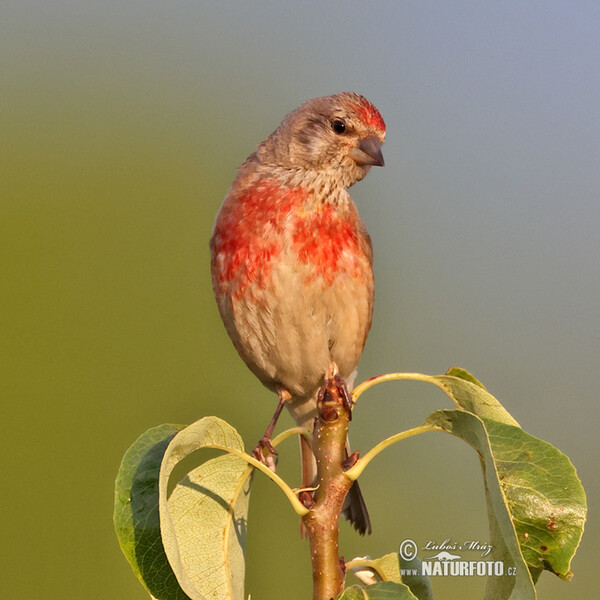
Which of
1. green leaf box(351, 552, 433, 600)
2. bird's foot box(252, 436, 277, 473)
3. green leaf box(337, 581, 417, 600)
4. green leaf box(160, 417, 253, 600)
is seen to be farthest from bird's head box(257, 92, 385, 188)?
green leaf box(337, 581, 417, 600)

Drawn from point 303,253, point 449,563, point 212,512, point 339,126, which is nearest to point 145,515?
point 212,512

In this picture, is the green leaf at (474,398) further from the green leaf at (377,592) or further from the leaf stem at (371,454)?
the green leaf at (377,592)

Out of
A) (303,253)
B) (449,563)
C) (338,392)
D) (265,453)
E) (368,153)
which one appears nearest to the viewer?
(338,392)

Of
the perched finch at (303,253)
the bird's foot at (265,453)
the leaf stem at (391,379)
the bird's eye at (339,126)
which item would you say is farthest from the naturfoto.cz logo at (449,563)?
the bird's eye at (339,126)

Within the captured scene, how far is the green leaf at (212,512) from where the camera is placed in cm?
205

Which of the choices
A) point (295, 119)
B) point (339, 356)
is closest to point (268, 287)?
point (339, 356)

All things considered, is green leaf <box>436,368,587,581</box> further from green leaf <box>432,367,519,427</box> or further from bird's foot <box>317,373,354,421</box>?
bird's foot <box>317,373,354,421</box>

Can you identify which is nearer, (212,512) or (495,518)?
(495,518)

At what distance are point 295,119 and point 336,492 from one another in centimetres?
196

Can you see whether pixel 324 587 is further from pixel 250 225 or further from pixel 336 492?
pixel 250 225

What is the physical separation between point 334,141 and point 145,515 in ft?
6.07

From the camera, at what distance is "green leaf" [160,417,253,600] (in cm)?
205

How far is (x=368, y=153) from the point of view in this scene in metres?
3.29

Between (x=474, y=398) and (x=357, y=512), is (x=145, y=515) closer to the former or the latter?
(x=474, y=398)
